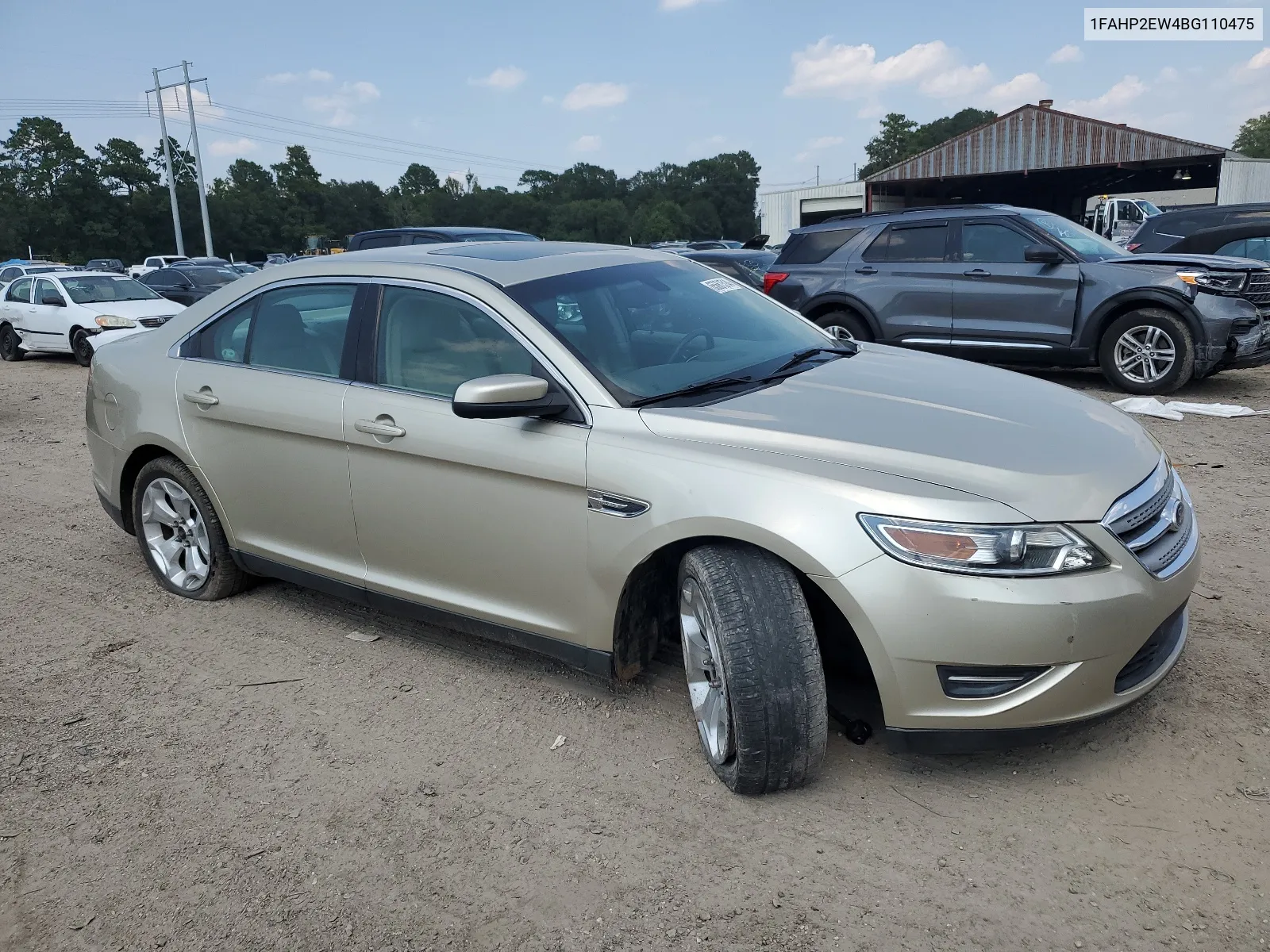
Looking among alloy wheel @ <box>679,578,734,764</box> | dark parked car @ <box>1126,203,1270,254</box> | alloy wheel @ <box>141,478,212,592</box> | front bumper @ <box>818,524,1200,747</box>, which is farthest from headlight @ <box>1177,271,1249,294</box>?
alloy wheel @ <box>141,478,212,592</box>

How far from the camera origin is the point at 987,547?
2521 millimetres

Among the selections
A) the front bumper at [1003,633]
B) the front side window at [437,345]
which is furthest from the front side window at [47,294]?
the front bumper at [1003,633]

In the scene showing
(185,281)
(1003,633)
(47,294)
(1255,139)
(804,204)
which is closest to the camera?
(1003,633)

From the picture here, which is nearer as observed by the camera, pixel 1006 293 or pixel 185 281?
pixel 1006 293

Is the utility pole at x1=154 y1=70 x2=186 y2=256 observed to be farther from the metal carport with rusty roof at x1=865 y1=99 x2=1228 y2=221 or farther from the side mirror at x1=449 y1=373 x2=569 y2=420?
the side mirror at x1=449 y1=373 x2=569 y2=420

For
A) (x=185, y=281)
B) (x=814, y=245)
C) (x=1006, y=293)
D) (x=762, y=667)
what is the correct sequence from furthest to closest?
(x=185, y=281) < (x=814, y=245) < (x=1006, y=293) < (x=762, y=667)

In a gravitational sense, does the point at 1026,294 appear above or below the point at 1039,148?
below

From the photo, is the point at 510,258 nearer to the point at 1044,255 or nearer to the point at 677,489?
the point at 677,489

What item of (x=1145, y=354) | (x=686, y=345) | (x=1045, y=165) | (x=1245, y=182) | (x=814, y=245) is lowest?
(x=1145, y=354)

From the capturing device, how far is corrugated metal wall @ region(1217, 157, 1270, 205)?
3438 cm

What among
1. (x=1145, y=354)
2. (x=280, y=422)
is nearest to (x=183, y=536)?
(x=280, y=422)

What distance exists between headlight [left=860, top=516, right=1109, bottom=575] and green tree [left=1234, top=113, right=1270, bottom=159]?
131304 millimetres

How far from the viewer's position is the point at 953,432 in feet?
9.51

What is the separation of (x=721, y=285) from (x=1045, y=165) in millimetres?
35013
